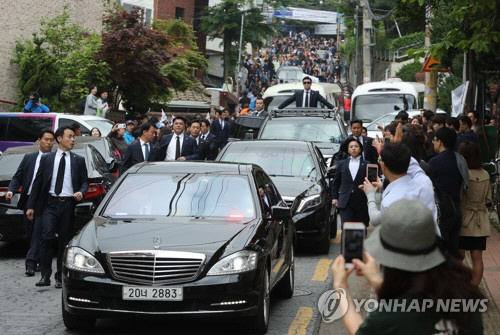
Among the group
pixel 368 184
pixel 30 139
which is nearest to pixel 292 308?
pixel 368 184

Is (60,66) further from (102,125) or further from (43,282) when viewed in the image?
(43,282)

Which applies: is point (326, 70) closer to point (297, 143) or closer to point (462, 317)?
point (297, 143)

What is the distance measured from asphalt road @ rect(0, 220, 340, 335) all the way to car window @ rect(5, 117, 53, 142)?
969 cm

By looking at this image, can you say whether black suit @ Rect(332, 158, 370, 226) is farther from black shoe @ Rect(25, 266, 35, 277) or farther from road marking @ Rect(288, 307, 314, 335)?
black shoe @ Rect(25, 266, 35, 277)

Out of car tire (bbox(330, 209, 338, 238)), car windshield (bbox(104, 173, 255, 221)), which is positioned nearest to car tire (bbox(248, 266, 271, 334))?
car windshield (bbox(104, 173, 255, 221))

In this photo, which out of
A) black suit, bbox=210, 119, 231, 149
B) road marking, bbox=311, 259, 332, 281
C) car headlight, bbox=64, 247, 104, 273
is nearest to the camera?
car headlight, bbox=64, 247, 104, 273

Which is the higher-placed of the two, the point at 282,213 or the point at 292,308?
the point at 282,213

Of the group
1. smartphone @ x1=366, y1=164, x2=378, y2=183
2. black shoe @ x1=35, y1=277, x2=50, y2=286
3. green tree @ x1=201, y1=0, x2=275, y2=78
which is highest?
green tree @ x1=201, y1=0, x2=275, y2=78

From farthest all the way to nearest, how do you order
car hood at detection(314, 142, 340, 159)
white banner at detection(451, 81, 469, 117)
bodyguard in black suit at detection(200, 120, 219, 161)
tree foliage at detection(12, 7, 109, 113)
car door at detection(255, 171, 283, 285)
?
tree foliage at detection(12, 7, 109, 113) → white banner at detection(451, 81, 469, 117) → car hood at detection(314, 142, 340, 159) → bodyguard in black suit at detection(200, 120, 219, 161) → car door at detection(255, 171, 283, 285)

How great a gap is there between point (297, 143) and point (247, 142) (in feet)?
2.48

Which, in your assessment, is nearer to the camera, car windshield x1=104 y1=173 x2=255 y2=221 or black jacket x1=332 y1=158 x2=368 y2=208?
car windshield x1=104 y1=173 x2=255 y2=221

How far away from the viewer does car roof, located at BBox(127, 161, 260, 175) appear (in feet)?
34.8

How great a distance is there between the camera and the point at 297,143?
51.7 feet

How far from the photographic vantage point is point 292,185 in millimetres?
14680
